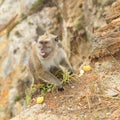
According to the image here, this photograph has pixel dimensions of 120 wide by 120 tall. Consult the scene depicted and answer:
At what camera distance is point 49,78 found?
21.2ft

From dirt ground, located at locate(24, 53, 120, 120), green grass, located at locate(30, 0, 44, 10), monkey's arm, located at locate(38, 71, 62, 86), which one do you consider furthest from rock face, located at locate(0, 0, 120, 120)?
dirt ground, located at locate(24, 53, 120, 120)

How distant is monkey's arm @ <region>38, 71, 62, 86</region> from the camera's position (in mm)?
6321

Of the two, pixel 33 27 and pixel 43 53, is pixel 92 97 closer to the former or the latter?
pixel 43 53

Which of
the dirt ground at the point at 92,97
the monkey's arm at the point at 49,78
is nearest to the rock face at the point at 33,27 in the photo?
the monkey's arm at the point at 49,78

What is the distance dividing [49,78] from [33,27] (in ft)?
31.7

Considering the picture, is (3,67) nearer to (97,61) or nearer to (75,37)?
(75,37)

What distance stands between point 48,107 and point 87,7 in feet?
23.7

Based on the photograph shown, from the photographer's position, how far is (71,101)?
565 cm

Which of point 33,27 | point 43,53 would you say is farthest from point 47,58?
point 33,27

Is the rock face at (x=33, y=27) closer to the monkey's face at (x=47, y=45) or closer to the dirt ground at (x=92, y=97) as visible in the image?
the monkey's face at (x=47, y=45)

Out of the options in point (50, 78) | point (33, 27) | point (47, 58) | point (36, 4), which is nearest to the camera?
point (50, 78)

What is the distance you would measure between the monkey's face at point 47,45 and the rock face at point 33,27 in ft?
15.1

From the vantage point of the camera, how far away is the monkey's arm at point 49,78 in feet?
20.7

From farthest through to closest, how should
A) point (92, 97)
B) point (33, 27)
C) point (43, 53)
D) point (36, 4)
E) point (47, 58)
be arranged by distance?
point (36, 4), point (33, 27), point (47, 58), point (43, 53), point (92, 97)
